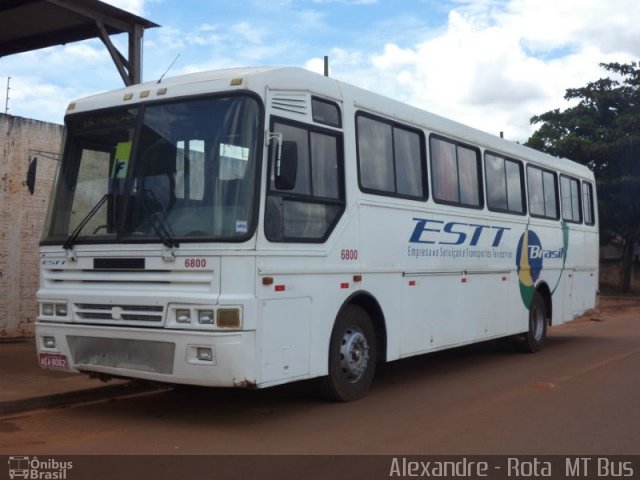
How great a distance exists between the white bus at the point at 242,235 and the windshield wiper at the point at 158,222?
13 mm

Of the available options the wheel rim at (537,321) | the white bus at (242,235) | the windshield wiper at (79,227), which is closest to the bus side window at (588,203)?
the wheel rim at (537,321)

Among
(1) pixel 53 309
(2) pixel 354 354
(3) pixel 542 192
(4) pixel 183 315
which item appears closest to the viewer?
(4) pixel 183 315

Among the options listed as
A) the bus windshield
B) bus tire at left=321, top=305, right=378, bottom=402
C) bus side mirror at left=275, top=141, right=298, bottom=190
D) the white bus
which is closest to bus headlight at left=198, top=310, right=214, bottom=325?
the white bus

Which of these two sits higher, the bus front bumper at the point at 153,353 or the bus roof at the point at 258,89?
the bus roof at the point at 258,89

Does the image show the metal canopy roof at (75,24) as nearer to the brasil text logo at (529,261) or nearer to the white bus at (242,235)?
the white bus at (242,235)

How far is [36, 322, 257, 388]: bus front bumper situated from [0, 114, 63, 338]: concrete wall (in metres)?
4.87

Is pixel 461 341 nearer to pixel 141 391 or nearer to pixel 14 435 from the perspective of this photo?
pixel 141 391

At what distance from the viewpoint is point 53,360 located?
24.1 ft

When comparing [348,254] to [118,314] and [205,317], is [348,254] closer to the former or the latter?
[205,317]

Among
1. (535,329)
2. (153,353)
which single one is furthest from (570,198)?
(153,353)

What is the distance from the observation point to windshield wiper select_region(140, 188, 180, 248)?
662 centimetres

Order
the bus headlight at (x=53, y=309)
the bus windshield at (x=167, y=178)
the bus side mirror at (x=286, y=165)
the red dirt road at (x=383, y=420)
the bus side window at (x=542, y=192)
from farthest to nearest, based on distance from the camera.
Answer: the bus side window at (x=542, y=192) → the bus headlight at (x=53, y=309) → the bus side mirror at (x=286, y=165) → the bus windshield at (x=167, y=178) → the red dirt road at (x=383, y=420)

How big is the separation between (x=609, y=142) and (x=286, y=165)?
71.0 ft

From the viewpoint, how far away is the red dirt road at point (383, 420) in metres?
6.17
